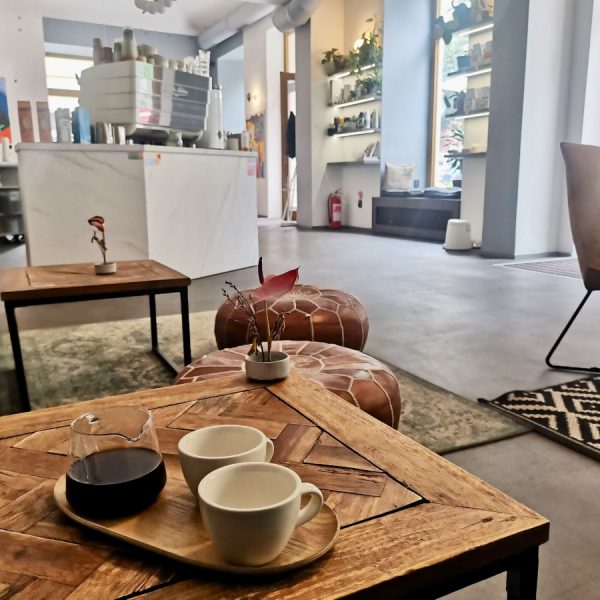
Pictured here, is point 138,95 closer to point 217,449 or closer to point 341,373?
point 341,373

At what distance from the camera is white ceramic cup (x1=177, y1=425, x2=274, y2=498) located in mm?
649

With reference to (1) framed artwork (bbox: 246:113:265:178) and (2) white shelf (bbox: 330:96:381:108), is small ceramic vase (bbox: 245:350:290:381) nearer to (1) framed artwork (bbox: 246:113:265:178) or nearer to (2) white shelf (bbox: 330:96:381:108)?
(2) white shelf (bbox: 330:96:381:108)

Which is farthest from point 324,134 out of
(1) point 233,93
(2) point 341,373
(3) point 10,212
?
(2) point 341,373

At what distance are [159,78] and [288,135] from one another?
5.74 m

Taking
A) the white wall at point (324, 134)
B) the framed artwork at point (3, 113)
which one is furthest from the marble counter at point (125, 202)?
the framed artwork at point (3, 113)

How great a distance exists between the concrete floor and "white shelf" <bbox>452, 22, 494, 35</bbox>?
8.41ft

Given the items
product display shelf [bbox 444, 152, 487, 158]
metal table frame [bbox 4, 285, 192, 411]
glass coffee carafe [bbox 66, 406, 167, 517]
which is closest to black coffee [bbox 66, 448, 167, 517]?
glass coffee carafe [bbox 66, 406, 167, 517]

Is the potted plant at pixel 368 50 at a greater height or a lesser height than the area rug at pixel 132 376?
greater

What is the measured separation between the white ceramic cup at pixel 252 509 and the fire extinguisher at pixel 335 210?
9006mm

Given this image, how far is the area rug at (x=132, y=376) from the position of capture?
1.92m

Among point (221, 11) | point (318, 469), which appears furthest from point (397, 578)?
point (221, 11)

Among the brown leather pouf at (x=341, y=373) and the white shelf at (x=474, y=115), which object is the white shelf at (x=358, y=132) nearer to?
the white shelf at (x=474, y=115)

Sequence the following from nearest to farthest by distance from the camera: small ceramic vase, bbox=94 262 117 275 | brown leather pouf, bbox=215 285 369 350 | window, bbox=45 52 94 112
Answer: brown leather pouf, bbox=215 285 369 350 < small ceramic vase, bbox=94 262 117 275 < window, bbox=45 52 94 112

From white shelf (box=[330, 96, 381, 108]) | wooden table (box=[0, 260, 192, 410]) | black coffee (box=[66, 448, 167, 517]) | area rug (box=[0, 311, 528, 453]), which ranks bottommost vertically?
area rug (box=[0, 311, 528, 453])
